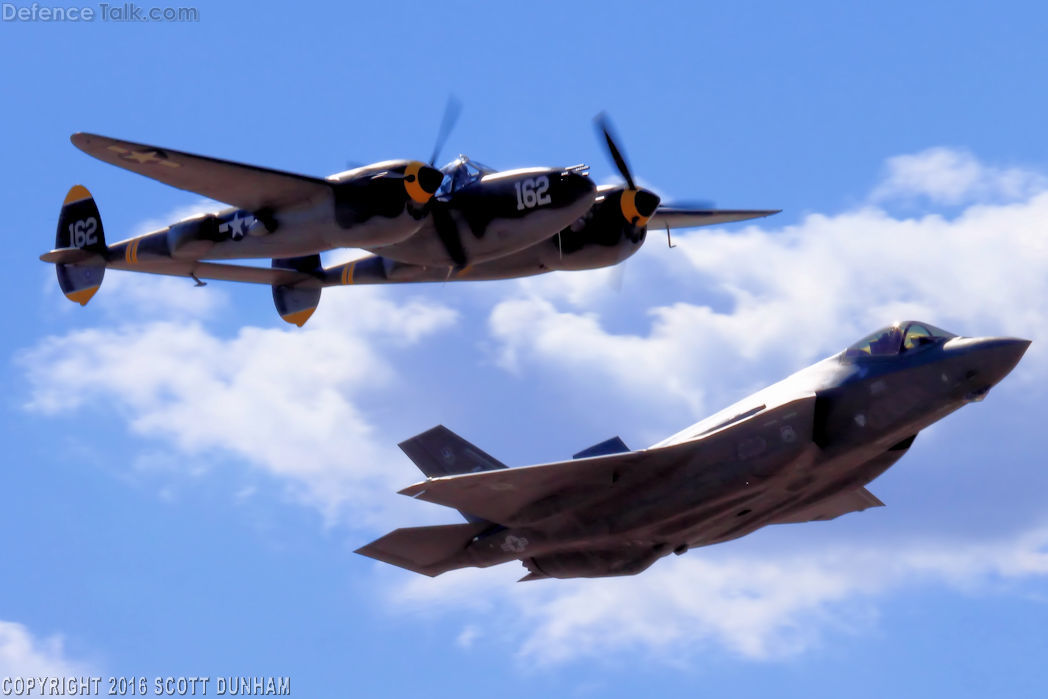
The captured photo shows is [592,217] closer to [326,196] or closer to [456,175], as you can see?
[456,175]

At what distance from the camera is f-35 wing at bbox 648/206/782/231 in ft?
172

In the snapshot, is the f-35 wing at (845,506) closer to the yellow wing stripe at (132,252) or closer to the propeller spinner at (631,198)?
the propeller spinner at (631,198)

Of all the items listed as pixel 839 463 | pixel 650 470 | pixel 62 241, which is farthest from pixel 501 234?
pixel 62 241

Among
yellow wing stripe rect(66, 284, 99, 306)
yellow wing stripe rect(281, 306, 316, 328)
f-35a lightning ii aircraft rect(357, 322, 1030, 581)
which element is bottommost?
f-35a lightning ii aircraft rect(357, 322, 1030, 581)

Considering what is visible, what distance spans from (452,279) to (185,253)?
25.6 feet

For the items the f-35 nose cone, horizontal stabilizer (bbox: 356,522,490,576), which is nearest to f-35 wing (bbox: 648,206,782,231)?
horizontal stabilizer (bbox: 356,522,490,576)

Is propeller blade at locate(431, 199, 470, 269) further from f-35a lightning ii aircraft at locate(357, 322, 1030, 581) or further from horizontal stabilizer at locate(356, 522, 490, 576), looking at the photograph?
horizontal stabilizer at locate(356, 522, 490, 576)

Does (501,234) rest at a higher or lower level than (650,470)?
higher

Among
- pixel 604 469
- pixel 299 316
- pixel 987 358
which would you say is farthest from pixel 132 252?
pixel 987 358

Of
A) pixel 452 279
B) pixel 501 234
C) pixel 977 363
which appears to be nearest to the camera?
pixel 977 363

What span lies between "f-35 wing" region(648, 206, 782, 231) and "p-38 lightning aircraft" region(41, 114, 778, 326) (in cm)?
856

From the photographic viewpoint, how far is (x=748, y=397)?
1679 inches

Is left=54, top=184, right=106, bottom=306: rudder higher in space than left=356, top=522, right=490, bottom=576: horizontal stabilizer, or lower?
higher

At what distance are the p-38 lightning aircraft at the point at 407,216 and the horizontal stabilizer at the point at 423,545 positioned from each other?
726 centimetres
